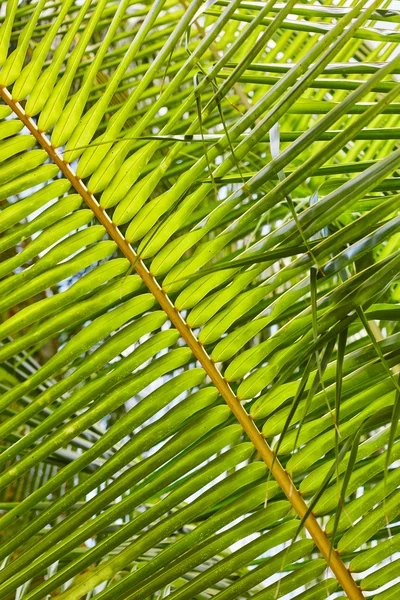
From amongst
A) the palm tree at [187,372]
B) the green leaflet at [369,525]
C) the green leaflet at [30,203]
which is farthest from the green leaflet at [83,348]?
the green leaflet at [369,525]

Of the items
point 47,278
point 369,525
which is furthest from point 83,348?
point 369,525

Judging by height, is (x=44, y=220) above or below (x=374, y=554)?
above

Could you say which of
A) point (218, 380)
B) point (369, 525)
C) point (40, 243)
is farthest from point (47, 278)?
point (369, 525)

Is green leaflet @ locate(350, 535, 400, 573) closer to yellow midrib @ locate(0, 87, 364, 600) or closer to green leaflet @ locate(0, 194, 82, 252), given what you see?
yellow midrib @ locate(0, 87, 364, 600)

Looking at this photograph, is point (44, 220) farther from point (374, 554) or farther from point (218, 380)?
point (374, 554)

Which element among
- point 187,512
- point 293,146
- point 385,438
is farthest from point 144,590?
point 293,146

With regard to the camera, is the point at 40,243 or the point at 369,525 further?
the point at 40,243

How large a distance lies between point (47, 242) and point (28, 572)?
0.83 ft

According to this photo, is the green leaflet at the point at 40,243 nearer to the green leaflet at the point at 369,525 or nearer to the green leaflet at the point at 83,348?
the green leaflet at the point at 83,348

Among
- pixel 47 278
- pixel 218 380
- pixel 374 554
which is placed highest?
pixel 47 278

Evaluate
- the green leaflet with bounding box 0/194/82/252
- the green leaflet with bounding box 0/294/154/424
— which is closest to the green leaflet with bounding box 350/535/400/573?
the green leaflet with bounding box 0/294/154/424

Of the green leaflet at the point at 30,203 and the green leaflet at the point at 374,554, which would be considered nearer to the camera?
the green leaflet at the point at 374,554

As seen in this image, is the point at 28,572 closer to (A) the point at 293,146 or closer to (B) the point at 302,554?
(B) the point at 302,554

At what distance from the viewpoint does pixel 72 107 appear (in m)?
0.57
